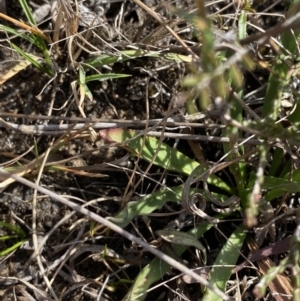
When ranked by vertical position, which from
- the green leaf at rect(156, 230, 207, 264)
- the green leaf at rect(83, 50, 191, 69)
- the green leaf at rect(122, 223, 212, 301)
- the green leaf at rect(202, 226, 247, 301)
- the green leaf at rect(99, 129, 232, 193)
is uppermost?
the green leaf at rect(83, 50, 191, 69)

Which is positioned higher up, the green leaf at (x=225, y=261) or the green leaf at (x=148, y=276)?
the green leaf at (x=225, y=261)

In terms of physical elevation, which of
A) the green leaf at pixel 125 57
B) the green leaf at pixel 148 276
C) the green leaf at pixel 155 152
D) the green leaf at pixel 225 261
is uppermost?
the green leaf at pixel 125 57

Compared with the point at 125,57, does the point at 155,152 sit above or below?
below

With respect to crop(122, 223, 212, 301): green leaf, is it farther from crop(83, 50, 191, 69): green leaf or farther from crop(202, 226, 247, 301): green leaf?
crop(83, 50, 191, 69): green leaf

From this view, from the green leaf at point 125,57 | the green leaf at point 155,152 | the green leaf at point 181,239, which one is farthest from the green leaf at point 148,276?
the green leaf at point 125,57

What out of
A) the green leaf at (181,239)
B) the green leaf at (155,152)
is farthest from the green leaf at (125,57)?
the green leaf at (181,239)

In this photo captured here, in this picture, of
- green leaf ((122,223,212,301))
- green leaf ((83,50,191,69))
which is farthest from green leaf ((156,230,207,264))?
green leaf ((83,50,191,69))

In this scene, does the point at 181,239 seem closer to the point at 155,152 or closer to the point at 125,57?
the point at 155,152

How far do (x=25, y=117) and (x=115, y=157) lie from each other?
32 cm

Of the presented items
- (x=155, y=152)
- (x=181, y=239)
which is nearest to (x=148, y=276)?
(x=181, y=239)

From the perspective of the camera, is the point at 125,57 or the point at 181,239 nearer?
the point at 181,239

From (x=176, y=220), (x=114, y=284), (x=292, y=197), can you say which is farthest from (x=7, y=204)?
(x=292, y=197)

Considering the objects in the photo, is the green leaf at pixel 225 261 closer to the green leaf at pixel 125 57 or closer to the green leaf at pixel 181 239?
the green leaf at pixel 181 239

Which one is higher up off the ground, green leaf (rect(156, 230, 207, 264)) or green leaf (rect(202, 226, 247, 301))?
green leaf (rect(156, 230, 207, 264))
